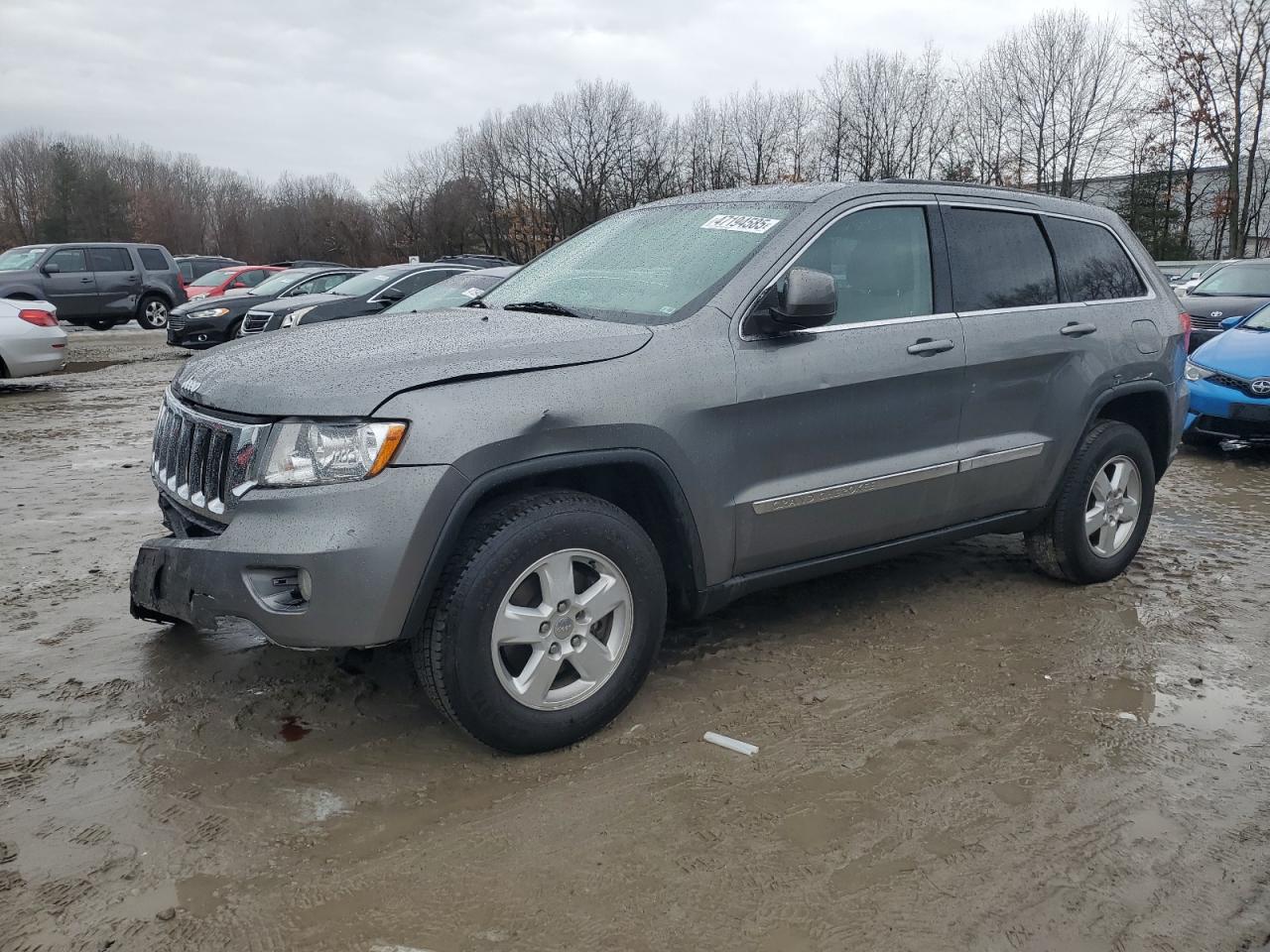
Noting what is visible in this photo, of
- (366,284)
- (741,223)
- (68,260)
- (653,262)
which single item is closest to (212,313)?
(366,284)

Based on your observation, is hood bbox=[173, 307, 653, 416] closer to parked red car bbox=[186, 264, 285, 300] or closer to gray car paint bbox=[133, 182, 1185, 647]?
gray car paint bbox=[133, 182, 1185, 647]

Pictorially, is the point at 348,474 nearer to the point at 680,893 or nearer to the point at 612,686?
the point at 612,686

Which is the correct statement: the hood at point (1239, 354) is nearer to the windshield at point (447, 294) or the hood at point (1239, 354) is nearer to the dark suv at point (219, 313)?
the windshield at point (447, 294)

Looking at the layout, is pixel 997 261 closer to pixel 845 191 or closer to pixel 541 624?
pixel 845 191

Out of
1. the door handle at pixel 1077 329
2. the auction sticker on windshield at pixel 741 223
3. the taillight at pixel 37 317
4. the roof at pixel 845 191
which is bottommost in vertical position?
the taillight at pixel 37 317

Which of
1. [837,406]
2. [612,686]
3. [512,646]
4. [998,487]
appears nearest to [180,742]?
[512,646]

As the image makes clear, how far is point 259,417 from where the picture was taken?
3.00 m

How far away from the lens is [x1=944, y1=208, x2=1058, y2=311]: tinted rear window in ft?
14.2

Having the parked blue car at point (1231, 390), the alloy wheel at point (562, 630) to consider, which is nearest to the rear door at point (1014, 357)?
the alloy wheel at point (562, 630)

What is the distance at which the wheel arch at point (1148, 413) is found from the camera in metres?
4.89

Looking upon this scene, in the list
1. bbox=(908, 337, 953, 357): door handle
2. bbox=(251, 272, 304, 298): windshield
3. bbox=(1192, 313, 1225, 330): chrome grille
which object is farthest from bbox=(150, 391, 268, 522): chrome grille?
bbox=(251, 272, 304, 298): windshield

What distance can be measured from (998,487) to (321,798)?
9.78 ft

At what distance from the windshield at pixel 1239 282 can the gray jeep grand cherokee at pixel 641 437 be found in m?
9.48

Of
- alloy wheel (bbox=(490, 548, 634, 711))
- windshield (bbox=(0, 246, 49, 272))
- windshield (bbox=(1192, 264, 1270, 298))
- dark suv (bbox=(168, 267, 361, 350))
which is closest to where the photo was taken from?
alloy wheel (bbox=(490, 548, 634, 711))
